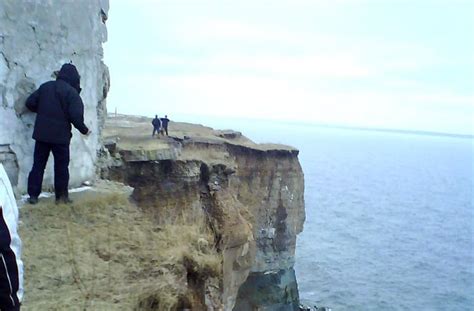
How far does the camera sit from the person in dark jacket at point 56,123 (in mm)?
6250

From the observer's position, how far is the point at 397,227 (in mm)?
43031

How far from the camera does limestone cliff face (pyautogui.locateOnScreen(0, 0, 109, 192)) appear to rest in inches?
244

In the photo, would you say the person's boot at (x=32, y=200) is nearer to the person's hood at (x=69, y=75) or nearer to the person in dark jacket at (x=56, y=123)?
the person in dark jacket at (x=56, y=123)

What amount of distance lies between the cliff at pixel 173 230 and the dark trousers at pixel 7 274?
3.93ft

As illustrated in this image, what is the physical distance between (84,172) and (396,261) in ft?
95.8

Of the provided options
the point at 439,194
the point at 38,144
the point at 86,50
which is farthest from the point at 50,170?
the point at 439,194

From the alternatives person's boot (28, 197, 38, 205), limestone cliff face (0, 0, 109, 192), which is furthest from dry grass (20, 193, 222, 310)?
limestone cliff face (0, 0, 109, 192)

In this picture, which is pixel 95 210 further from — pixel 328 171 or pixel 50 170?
pixel 328 171

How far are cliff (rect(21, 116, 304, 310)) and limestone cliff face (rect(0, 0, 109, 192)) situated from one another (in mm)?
696

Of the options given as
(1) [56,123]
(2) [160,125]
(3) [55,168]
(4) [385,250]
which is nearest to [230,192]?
(2) [160,125]

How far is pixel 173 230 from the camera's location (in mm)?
5965

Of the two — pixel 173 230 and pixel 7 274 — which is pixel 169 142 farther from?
pixel 7 274

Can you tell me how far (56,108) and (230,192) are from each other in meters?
11.4

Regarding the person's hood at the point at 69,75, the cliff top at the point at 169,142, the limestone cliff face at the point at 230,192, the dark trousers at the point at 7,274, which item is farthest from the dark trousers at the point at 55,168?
the cliff top at the point at 169,142
